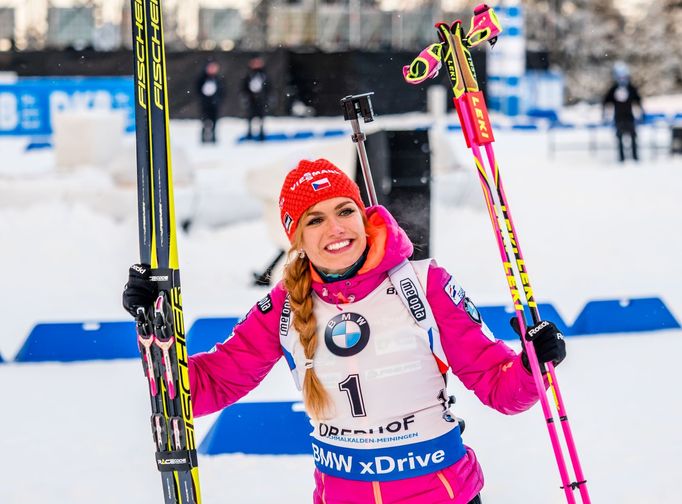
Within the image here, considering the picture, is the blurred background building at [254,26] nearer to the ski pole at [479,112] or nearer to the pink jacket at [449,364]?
the ski pole at [479,112]

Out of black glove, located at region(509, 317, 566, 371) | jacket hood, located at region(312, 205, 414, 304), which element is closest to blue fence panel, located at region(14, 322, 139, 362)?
jacket hood, located at region(312, 205, 414, 304)

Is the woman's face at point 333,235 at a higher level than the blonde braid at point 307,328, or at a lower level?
higher

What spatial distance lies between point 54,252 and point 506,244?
7572 millimetres

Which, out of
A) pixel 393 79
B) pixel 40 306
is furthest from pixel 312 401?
pixel 393 79

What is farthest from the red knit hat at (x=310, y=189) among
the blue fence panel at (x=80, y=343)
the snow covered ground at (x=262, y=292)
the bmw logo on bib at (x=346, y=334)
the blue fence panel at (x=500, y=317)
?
the blue fence panel at (x=80, y=343)

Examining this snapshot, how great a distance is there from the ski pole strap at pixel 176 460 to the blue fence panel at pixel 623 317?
402 centimetres

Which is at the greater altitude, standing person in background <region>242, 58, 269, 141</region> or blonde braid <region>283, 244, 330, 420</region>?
standing person in background <region>242, 58, 269, 141</region>

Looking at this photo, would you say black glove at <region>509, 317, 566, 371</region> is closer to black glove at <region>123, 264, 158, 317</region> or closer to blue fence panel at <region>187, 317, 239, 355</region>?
black glove at <region>123, 264, 158, 317</region>

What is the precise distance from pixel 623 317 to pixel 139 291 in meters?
4.38

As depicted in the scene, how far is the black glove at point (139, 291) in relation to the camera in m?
2.55

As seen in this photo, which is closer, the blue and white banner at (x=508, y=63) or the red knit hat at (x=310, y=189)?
the red knit hat at (x=310, y=189)

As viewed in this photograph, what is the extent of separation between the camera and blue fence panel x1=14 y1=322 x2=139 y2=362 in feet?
20.1

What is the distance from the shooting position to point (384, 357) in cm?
243

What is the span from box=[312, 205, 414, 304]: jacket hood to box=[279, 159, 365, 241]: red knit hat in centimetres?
12
